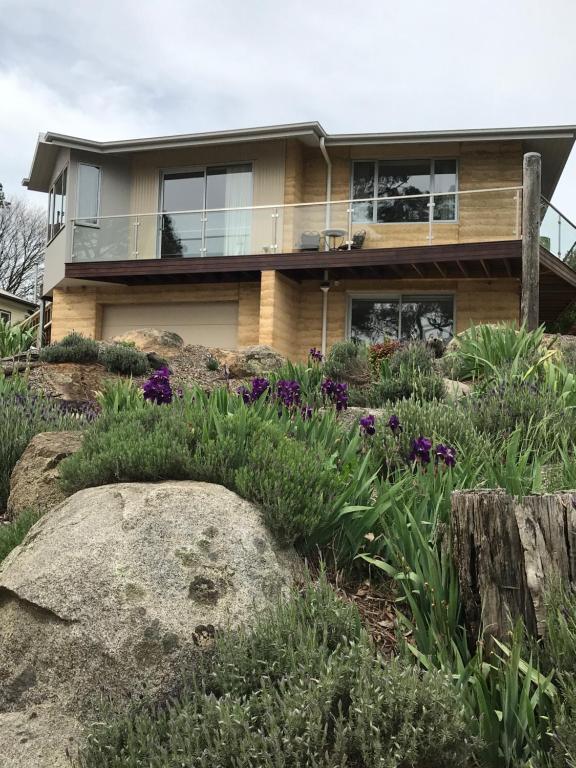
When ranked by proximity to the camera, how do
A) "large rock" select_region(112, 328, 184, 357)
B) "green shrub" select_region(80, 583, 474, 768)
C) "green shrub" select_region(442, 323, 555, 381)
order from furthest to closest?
1. "large rock" select_region(112, 328, 184, 357)
2. "green shrub" select_region(442, 323, 555, 381)
3. "green shrub" select_region(80, 583, 474, 768)

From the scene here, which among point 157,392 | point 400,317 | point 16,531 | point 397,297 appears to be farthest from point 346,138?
point 16,531

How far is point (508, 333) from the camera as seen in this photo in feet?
31.1

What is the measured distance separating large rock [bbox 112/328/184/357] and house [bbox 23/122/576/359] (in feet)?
10.5

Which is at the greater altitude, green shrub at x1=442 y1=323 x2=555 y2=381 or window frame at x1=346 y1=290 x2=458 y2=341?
window frame at x1=346 y1=290 x2=458 y2=341

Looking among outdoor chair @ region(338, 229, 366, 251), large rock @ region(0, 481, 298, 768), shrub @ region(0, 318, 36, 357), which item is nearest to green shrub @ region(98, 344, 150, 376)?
shrub @ region(0, 318, 36, 357)

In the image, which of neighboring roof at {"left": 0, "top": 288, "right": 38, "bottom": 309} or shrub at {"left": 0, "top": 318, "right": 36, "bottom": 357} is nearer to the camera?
shrub at {"left": 0, "top": 318, "right": 36, "bottom": 357}

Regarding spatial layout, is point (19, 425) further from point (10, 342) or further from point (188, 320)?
point (188, 320)

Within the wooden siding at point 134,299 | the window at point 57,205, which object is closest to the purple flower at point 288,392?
the wooden siding at point 134,299

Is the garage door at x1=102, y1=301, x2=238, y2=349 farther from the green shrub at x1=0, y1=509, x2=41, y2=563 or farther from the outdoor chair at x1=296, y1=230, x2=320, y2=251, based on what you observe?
the green shrub at x1=0, y1=509, x2=41, y2=563

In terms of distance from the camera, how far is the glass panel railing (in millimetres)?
17016

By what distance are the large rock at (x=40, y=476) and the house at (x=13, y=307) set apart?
3798cm

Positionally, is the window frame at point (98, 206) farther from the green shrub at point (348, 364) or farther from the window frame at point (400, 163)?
the green shrub at point (348, 364)

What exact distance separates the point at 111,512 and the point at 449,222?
1605 centimetres

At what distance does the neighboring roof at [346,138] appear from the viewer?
17.8 m
